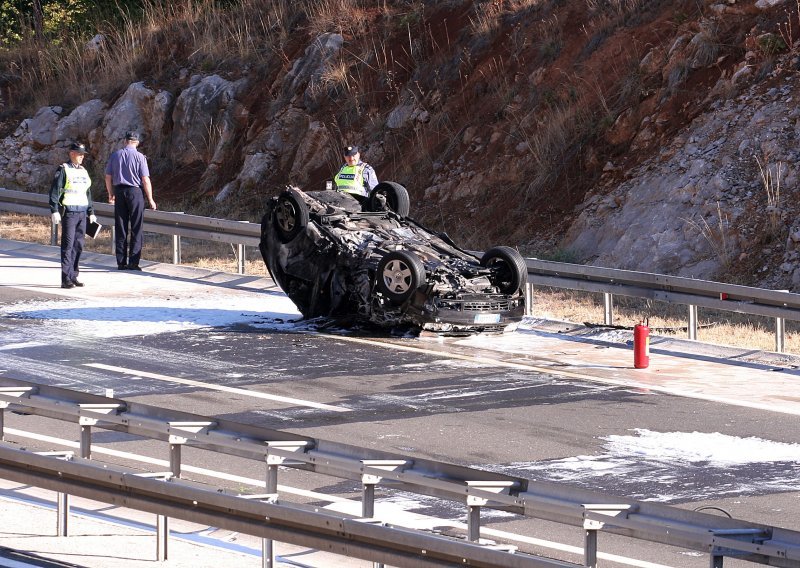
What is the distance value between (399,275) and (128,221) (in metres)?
6.20

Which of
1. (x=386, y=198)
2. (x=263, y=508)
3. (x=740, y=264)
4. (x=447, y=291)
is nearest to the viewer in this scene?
(x=263, y=508)

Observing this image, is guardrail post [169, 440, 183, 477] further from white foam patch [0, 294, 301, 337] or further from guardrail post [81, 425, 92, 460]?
white foam patch [0, 294, 301, 337]

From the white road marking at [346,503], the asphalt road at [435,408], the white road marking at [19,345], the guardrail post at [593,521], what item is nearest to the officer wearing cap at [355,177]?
the asphalt road at [435,408]

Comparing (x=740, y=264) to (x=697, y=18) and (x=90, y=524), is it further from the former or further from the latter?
(x=90, y=524)

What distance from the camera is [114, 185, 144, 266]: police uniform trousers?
1941cm

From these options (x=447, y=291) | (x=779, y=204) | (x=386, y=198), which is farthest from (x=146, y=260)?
(x=779, y=204)

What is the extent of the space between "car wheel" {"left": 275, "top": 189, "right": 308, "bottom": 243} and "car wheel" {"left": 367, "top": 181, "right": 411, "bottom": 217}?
154cm

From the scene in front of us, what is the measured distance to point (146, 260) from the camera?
20.5 m

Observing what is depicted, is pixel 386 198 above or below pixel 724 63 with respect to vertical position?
below

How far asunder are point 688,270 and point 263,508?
13854mm

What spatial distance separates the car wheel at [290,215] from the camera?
51.0 feet

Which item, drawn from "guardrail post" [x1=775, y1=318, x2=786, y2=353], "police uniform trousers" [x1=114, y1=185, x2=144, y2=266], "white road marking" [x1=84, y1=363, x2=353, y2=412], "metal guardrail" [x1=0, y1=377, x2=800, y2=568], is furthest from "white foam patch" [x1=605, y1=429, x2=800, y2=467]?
"police uniform trousers" [x1=114, y1=185, x2=144, y2=266]

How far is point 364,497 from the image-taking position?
7.57 meters

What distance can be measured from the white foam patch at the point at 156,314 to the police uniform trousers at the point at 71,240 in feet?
2.50
